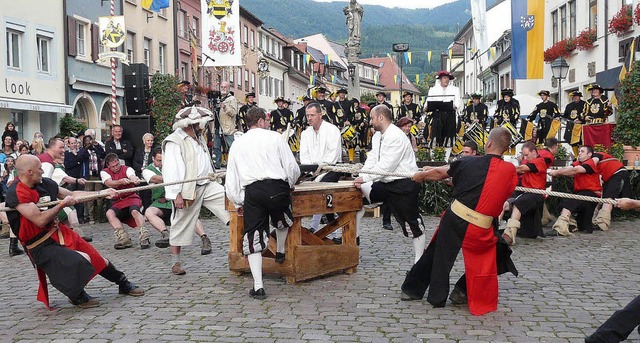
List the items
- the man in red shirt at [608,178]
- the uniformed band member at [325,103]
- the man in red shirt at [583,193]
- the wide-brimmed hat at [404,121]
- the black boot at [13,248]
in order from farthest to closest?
the uniformed band member at [325,103] → the man in red shirt at [608,178] → the man in red shirt at [583,193] → the wide-brimmed hat at [404,121] → the black boot at [13,248]

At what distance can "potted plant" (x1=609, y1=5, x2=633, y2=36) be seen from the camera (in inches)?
924

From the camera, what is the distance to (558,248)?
10.3 m

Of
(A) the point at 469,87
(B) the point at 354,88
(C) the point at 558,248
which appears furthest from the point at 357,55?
(A) the point at 469,87

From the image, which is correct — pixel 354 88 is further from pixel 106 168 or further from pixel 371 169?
pixel 371 169

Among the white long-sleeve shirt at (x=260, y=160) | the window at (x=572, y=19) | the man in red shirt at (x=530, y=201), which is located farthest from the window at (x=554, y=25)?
the white long-sleeve shirt at (x=260, y=160)

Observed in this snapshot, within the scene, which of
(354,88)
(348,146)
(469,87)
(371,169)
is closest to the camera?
(371,169)

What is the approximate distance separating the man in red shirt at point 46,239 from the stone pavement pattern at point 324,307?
0.31 m

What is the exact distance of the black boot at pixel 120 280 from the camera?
7254 millimetres

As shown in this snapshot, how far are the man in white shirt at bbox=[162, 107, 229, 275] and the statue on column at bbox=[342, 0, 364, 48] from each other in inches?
680

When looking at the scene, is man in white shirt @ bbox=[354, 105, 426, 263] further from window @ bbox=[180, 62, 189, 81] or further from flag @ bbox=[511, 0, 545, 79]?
window @ bbox=[180, 62, 189, 81]

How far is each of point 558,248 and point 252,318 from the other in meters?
5.49

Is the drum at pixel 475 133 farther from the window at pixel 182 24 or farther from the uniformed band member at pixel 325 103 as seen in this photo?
the window at pixel 182 24

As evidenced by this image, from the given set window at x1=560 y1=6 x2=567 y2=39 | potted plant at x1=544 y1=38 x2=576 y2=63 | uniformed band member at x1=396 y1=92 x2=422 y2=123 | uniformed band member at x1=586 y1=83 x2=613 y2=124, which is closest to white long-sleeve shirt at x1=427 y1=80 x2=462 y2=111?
uniformed band member at x1=396 y1=92 x2=422 y2=123

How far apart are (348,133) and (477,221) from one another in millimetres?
13298
